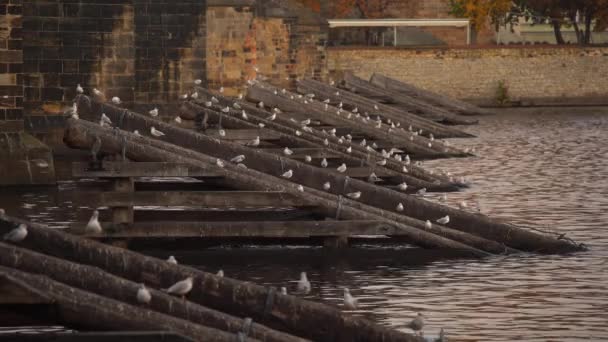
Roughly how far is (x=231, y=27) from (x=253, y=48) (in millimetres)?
1481

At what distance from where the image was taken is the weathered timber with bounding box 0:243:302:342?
1296 centimetres

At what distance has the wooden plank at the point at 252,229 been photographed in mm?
20969

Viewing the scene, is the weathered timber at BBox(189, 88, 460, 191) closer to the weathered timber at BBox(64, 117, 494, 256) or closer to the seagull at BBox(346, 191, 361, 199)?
the seagull at BBox(346, 191, 361, 199)

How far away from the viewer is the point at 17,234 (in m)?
14.7

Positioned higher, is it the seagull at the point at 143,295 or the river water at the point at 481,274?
the seagull at the point at 143,295

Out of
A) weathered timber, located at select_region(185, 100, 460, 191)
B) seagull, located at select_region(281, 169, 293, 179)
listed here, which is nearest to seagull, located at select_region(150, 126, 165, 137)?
seagull, located at select_region(281, 169, 293, 179)

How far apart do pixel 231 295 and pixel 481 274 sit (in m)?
6.47

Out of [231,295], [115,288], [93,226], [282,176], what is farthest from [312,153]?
[115,288]

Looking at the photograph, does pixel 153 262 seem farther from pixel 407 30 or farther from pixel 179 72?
pixel 407 30

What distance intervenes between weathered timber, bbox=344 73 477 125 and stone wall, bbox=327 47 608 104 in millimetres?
19830

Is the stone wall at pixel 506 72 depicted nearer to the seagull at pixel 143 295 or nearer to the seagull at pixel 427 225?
the seagull at pixel 427 225

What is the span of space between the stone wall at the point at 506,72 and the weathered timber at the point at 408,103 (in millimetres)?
19830

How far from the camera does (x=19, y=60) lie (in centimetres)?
3050

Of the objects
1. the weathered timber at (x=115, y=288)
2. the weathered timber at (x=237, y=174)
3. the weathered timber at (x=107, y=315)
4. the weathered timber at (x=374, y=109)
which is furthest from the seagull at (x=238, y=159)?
the weathered timber at (x=374, y=109)
